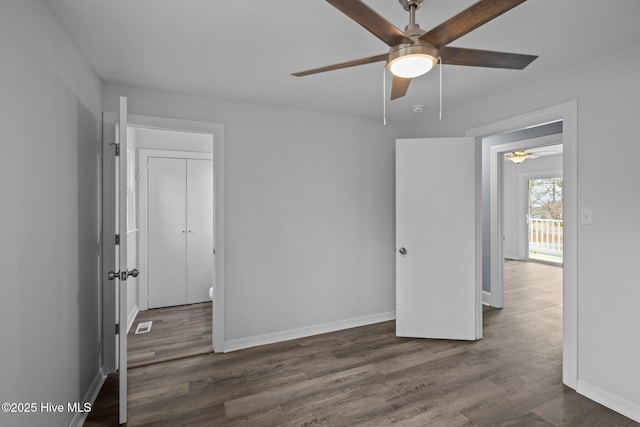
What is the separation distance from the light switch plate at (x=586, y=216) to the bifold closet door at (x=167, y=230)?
4316 millimetres

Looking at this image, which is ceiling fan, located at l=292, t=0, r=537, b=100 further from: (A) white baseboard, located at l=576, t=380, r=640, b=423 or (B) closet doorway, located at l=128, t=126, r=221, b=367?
(B) closet doorway, located at l=128, t=126, r=221, b=367

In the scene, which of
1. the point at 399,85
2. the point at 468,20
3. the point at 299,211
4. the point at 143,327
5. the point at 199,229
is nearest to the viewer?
the point at 468,20

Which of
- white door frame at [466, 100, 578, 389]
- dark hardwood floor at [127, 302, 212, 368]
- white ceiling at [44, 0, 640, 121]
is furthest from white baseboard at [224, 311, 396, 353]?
white ceiling at [44, 0, 640, 121]

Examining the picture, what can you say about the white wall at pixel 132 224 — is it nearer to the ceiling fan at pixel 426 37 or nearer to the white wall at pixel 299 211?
the white wall at pixel 299 211

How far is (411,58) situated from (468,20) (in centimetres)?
25

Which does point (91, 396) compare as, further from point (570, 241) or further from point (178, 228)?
point (570, 241)

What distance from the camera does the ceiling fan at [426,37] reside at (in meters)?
1.16

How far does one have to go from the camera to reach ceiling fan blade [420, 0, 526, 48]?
44.8 inches

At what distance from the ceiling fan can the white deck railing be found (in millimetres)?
7873

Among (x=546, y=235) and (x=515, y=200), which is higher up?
(x=515, y=200)

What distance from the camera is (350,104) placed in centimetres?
325

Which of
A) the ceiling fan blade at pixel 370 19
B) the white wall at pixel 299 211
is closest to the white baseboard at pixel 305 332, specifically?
the white wall at pixel 299 211

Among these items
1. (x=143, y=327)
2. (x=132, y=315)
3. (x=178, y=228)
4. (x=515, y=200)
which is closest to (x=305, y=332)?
(x=143, y=327)

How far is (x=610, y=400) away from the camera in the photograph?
2.16 meters
